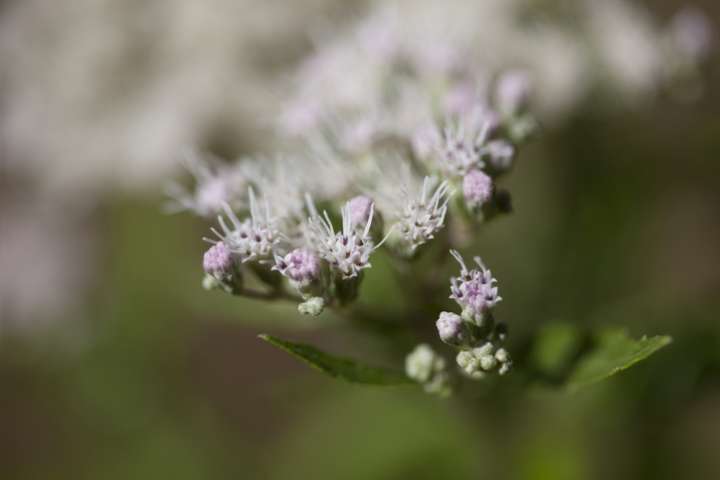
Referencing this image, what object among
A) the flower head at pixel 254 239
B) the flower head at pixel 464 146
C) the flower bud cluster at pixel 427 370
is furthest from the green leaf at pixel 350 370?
the flower head at pixel 464 146

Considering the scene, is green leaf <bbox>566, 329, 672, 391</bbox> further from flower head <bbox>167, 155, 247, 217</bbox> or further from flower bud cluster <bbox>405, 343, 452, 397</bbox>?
flower head <bbox>167, 155, 247, 217</bbox>

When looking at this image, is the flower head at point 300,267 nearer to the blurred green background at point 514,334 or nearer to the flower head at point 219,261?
the flower head at point 219,261

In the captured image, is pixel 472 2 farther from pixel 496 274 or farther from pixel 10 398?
pixel 10 398

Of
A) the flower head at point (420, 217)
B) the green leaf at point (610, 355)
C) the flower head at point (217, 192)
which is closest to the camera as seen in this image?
the green leaf at point (610, 355)

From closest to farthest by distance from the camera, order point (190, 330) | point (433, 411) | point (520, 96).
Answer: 1. point (520, 96)
2. point (433, 411)
3. point (190, 330)

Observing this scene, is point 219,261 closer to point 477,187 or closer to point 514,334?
point 477,187

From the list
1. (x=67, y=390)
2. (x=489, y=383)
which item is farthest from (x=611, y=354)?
(x=67, y=390)

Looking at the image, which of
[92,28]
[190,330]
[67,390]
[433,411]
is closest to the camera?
[433,411]
